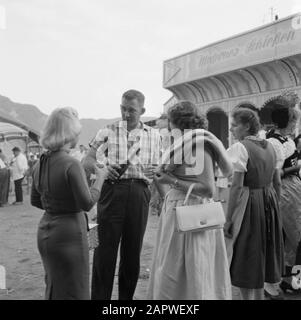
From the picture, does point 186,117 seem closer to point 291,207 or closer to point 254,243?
point 254,243

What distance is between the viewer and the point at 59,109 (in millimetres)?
2678

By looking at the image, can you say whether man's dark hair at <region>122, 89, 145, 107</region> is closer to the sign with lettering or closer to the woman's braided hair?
the woman's braided hair

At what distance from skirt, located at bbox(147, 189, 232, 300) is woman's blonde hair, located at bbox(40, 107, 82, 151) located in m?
0.89

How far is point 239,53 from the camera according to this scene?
14.5 metres

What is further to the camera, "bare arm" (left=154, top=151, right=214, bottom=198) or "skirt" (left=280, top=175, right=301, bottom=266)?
"skirt" (left=280, top=175, right=301, bottom=266)

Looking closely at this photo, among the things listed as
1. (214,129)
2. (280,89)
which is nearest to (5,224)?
(280,89)

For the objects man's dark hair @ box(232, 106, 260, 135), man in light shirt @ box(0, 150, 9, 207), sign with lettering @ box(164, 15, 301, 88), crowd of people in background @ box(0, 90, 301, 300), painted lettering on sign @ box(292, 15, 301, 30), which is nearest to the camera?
crowd of people in background @ box(0, 90, 301, 300)

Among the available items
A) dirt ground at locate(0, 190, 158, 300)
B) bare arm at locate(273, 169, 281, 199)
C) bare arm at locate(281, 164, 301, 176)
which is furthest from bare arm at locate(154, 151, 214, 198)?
dirt ground at locate(0, 190, 158, 300)

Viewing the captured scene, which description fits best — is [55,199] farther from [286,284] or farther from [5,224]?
[5,224]

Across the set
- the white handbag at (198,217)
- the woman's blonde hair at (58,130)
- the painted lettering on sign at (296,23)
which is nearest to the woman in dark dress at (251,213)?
the white handbag at (198,217)

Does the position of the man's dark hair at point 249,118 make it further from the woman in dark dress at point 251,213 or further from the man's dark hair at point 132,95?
the man's dark hair at point 132,95

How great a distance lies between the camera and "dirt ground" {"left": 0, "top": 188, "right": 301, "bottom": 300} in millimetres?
4340

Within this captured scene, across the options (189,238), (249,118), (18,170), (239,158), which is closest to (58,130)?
(189,238)

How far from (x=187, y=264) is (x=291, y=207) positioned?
181cm
